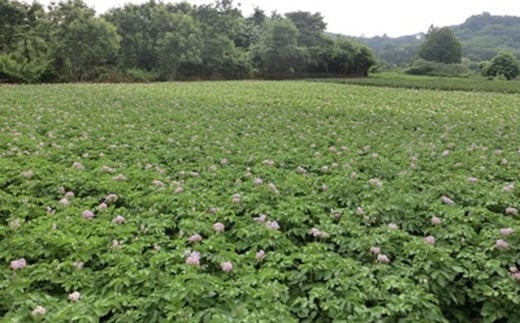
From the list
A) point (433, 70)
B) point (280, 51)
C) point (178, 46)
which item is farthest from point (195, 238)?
point (433, 70)

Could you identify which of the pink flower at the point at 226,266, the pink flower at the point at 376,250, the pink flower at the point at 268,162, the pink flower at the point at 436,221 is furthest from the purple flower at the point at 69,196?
the pink flower at the point at 436,221

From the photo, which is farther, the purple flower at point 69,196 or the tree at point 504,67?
the tree at point 504,67

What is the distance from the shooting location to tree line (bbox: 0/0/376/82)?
32.7 meters

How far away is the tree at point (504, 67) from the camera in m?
59.5

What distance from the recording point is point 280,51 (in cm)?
4675

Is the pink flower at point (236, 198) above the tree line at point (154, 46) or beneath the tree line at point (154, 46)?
beneath

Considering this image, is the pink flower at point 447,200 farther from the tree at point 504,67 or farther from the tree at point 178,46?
the tree at point 504,67

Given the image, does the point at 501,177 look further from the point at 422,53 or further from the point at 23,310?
the point at 422,53

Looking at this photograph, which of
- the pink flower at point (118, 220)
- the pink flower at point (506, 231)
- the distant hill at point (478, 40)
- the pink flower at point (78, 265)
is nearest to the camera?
the pink flower at point (78, 265)

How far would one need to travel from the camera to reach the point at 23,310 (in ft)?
8.26

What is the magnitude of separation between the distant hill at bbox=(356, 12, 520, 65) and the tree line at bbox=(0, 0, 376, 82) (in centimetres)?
6062

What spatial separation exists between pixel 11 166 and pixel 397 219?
16.1ft

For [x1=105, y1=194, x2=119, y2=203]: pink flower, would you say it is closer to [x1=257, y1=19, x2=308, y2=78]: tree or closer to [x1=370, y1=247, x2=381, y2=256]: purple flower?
[x1=370, y1=247, x2=381, y2=256]: purple flower

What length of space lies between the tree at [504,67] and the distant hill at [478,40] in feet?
140
